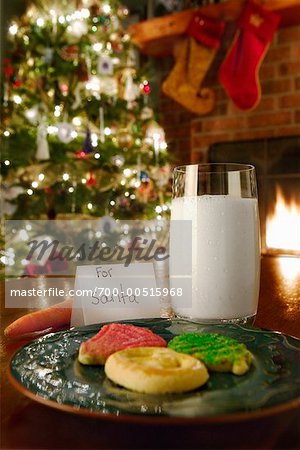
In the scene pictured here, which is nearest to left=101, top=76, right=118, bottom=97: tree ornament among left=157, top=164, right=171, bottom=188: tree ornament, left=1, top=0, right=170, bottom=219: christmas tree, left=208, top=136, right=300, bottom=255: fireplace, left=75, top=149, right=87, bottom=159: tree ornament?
left=1, top=0, right=170, bottom=219: christmas tree

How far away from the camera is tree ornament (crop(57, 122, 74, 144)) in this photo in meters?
2.67

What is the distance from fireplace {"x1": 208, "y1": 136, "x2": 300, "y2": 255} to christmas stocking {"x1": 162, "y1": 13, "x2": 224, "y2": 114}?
392 millimetres

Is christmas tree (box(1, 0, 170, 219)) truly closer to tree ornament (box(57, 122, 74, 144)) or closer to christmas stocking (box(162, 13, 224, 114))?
tree ornament (box(57, 122, 74, 144))

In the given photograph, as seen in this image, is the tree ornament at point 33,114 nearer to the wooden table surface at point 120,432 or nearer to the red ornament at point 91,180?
the red ornament at point 91,180

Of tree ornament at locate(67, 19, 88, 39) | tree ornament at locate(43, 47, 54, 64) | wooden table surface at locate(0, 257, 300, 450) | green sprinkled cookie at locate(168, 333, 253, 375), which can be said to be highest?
tree ornament at locate(67, 19, 88, 39)

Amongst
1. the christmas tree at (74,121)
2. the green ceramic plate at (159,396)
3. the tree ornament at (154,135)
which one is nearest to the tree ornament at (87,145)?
the christmas tree at (74,121)

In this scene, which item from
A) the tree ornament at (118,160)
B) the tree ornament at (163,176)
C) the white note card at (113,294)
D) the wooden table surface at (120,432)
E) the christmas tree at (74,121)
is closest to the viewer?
the wooden table surface at (120,432)

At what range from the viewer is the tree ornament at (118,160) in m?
2.92

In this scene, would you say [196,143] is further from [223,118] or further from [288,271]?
[288,271]

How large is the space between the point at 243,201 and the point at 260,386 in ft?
1.05

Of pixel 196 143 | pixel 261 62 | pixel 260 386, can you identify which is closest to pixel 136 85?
pixel 196 143

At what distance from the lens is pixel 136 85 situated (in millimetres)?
3195

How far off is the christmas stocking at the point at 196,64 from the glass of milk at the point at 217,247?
9.10ft

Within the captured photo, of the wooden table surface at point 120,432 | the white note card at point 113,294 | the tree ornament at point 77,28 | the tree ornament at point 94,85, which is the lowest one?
the wooden table surface at point 120,432
